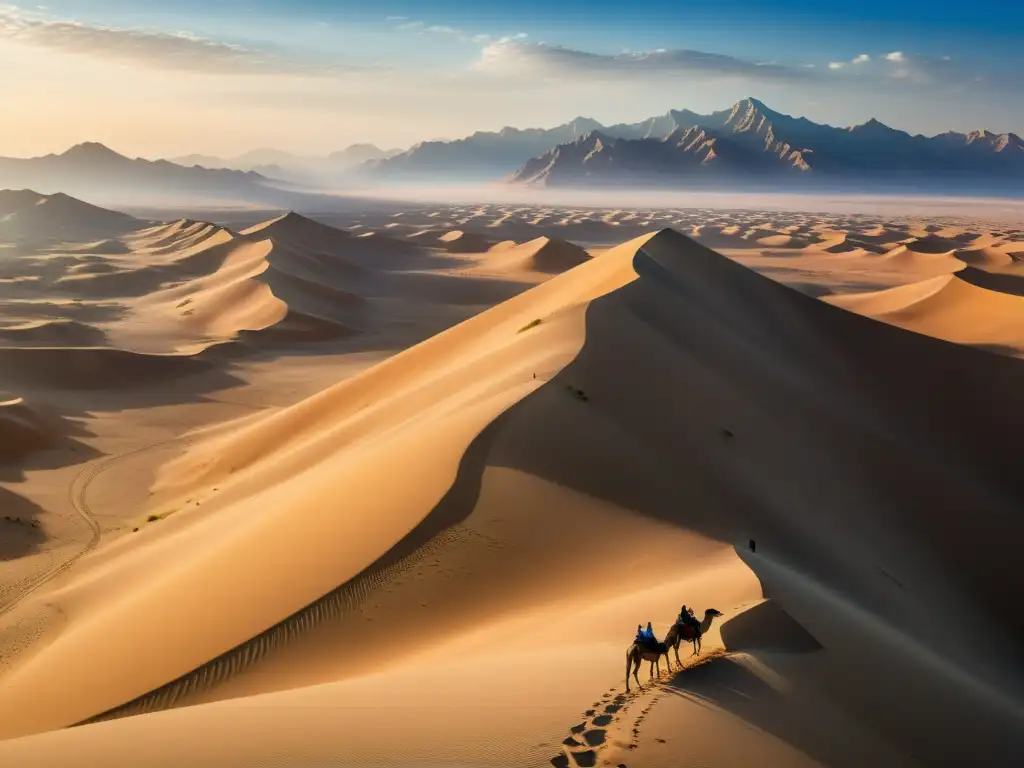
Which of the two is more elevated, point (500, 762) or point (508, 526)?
point (500, 762)

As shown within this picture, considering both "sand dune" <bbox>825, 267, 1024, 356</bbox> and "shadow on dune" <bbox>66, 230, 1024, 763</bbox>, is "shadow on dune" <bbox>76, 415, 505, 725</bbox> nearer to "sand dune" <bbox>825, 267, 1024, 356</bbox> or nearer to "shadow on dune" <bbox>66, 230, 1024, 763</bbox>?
"shadow on dune" <bbox>66, 230, 1024, 763</bbox>

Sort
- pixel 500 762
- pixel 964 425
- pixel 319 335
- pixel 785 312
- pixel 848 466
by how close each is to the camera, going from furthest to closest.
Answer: pixel 319 335, pixel 785 312, pixel 964 425, pixel 848 466, pixel 500 762

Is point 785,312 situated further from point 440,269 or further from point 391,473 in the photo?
point 440,269

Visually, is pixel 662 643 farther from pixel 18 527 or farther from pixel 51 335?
pixel 51 335

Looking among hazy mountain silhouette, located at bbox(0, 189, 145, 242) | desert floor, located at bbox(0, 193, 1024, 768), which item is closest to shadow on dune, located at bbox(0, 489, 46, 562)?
desert floor, located at bbox(0, 193, 1024, 768)

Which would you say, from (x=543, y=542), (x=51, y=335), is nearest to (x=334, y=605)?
(x=543, y=542)

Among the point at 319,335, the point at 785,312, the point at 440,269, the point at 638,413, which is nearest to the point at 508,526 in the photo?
the point at 638,413

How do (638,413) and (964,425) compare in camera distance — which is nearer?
(638,413)
